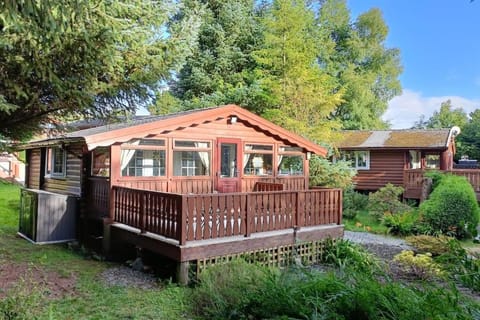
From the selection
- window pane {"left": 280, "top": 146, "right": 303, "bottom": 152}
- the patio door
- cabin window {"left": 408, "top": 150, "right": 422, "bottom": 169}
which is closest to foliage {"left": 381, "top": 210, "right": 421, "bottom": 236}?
window pane {"left": 280, "top": 146, "right": 303, "bottom": 152}

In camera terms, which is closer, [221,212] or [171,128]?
[221,212]

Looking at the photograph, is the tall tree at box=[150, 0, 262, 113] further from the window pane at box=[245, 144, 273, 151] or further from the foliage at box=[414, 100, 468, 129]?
the foliage at box=[414, 100, 468, 129]

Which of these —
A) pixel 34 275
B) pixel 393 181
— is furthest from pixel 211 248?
pixel 393 181

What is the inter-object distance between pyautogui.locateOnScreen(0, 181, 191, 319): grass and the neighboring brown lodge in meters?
13.5

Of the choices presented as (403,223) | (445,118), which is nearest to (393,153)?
(403,223)

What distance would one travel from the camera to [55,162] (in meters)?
11.8

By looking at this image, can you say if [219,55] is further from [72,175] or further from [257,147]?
[72,175]

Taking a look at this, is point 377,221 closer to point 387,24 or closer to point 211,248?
point 211,248

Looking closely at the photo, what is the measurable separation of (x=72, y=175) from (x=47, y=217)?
183 centimetres

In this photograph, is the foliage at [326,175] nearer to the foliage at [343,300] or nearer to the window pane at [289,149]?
the window pane at [289,149]

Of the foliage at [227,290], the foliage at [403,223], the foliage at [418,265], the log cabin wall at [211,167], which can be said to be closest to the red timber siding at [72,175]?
the log cabin wall at [211,167]

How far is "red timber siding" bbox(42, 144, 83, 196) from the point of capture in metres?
10.0

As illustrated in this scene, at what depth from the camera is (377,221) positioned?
46.0 feet

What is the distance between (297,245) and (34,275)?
4.67 meters
